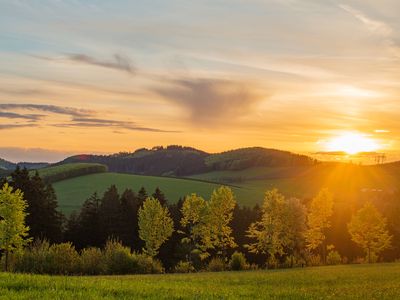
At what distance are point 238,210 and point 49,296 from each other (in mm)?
118610

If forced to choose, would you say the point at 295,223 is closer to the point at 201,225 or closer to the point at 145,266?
the point at 201,225

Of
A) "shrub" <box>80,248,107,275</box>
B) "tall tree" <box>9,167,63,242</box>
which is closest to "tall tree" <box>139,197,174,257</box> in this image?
"tall tree" <box>9,167,63,242</box>

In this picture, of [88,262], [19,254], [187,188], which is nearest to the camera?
[19,254]

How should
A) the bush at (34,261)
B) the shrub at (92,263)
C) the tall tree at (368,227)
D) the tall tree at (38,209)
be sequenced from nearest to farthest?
1. the bush at (34,261)
2. the shrub at (92,263)
3. the tall tree at (38,209)
4. the tall tree at (368,227)

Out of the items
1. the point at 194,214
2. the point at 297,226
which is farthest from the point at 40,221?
the point at 297,226

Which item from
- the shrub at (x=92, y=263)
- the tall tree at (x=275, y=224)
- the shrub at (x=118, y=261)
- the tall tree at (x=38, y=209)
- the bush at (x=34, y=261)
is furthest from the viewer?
the tall tree at (x=275, y=224)

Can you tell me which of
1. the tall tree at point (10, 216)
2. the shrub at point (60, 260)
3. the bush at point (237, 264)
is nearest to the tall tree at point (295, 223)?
the bush at point (237, 264)

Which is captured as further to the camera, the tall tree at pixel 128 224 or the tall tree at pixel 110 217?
the tall tree at pixel 128 224

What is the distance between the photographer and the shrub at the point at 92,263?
55.5 metres

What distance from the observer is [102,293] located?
14734 millimetres

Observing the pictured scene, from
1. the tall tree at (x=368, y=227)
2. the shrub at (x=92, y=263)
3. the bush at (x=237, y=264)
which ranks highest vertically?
the tall tree at (x=368, y=227)

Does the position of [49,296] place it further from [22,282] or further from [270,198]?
[270,198]

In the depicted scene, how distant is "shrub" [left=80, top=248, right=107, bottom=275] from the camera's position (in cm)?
5550

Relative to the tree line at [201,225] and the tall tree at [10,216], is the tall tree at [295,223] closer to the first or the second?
the tree line at [201,225]
